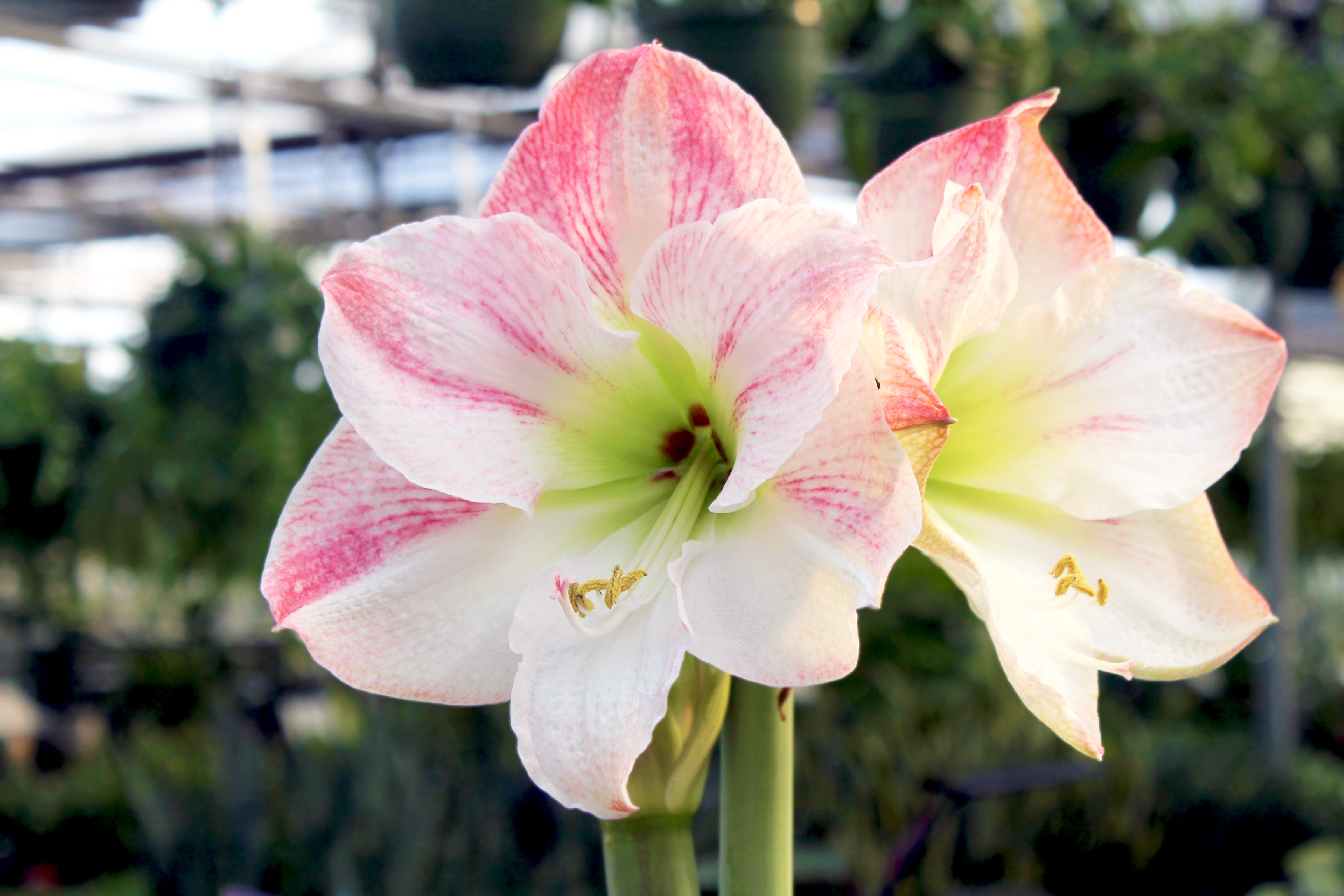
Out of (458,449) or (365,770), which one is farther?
(365,770)

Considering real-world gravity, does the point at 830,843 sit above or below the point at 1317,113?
below

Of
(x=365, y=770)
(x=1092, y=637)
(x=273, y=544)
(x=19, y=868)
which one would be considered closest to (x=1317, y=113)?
(x=365, y=770)

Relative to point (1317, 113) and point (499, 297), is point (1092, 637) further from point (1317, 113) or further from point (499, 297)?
point (1317, 113)

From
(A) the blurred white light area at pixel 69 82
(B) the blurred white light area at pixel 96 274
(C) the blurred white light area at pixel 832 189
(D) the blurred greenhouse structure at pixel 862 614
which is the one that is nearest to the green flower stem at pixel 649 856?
(D) the blurred greenhouse structure at pixel 862 614

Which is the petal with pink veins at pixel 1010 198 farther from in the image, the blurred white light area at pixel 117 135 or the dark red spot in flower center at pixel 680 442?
the blurred white light area at pixel 117 135

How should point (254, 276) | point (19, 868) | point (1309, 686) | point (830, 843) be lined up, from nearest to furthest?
1. point (254, 276)
2. point (830, 843)
3. point (19, 868)
4. point (1309, 686)

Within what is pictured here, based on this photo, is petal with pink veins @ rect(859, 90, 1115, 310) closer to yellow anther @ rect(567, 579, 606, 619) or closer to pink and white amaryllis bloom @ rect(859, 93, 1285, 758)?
pink and white amaryllis bloom @ rect(859, 93, 1285, 758)

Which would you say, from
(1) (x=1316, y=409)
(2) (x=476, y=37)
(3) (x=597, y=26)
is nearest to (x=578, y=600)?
(2) (x=476, y=37)
